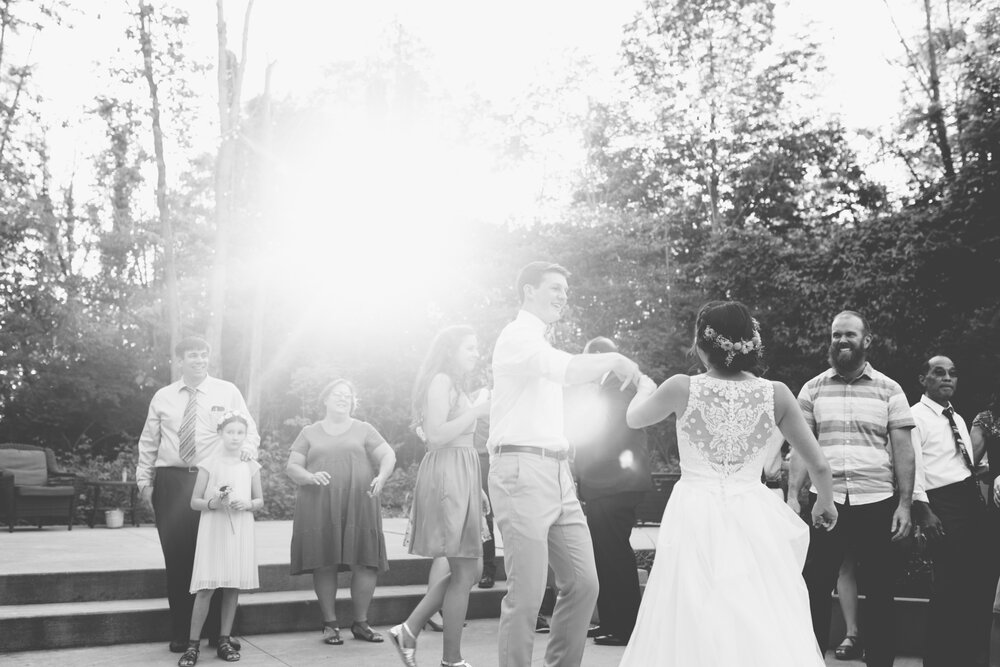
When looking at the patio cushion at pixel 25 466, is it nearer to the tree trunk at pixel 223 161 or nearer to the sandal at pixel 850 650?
the tree trunk at pixel 223 161

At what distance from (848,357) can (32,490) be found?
35.7ft

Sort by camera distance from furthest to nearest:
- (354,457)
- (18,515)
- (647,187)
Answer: (647,187)
(18,515)
(354,457)

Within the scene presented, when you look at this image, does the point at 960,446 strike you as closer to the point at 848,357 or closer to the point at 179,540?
the point at 848,357

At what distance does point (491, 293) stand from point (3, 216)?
383 inches

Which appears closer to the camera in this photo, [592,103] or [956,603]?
[956,603]

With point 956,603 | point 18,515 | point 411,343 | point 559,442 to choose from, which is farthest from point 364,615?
point 411,343

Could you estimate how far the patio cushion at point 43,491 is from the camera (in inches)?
467

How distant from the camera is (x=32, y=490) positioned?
1194 centimetres

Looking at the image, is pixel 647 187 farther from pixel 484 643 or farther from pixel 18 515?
pixel 484 643

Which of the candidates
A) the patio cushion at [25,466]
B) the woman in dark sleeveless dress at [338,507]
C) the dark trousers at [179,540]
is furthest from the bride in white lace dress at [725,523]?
the patio cushion at [25,466]

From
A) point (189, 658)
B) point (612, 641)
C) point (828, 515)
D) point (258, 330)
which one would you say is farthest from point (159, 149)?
point (828, 515)

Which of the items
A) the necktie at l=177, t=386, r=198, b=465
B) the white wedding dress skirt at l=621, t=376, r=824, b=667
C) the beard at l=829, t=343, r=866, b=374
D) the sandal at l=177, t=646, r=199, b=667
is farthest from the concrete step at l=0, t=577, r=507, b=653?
the white wedding dress skirt at l=621, t=376, r=824, b=667

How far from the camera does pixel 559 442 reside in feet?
13.8

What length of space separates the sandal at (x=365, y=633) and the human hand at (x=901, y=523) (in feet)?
11.2
